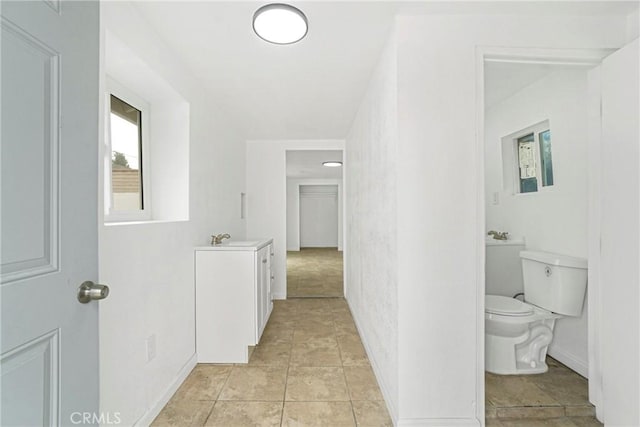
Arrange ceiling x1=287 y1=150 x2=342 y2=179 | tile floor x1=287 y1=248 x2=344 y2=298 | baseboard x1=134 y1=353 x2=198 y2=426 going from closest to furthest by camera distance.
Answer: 1. baseboard x1=134 y1=353 x2=198 y2=426
2. tile floor x1=287 y1=248 x2=344 y2=298
3. ceiling x1=287 y1=150 x2=342 y2=179

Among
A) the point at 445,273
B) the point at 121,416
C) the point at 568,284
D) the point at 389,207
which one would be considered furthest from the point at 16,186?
the point at 568,284

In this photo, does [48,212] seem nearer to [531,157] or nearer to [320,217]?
[531,157]

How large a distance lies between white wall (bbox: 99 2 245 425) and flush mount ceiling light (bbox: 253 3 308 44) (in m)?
0.60

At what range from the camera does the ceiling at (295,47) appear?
1.42 m

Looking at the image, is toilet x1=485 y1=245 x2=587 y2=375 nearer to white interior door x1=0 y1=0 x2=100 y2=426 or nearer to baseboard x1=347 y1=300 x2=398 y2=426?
baseboard x1=347 y1=300 x2=398 y2=426

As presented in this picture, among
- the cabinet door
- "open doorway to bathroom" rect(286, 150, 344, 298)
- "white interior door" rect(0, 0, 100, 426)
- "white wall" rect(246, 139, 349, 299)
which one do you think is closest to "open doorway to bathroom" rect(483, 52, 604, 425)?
the cabinet door

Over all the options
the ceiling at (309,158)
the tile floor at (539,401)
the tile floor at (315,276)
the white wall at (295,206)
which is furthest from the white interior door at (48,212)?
the white wall at (295,206)

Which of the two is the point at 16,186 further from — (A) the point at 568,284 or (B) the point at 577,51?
(A) the point at 568,284

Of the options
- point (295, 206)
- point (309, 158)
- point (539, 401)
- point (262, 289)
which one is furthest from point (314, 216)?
point (539, 401)

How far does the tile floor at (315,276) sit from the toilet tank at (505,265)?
2037 millimetres

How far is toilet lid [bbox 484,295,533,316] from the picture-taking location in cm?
193

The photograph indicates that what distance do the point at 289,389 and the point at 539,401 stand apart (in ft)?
4.80

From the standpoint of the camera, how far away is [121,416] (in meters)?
1.35

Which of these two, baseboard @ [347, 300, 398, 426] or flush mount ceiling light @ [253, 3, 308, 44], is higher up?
flush mount ceiling light @ [253, 3, 308, 44]
